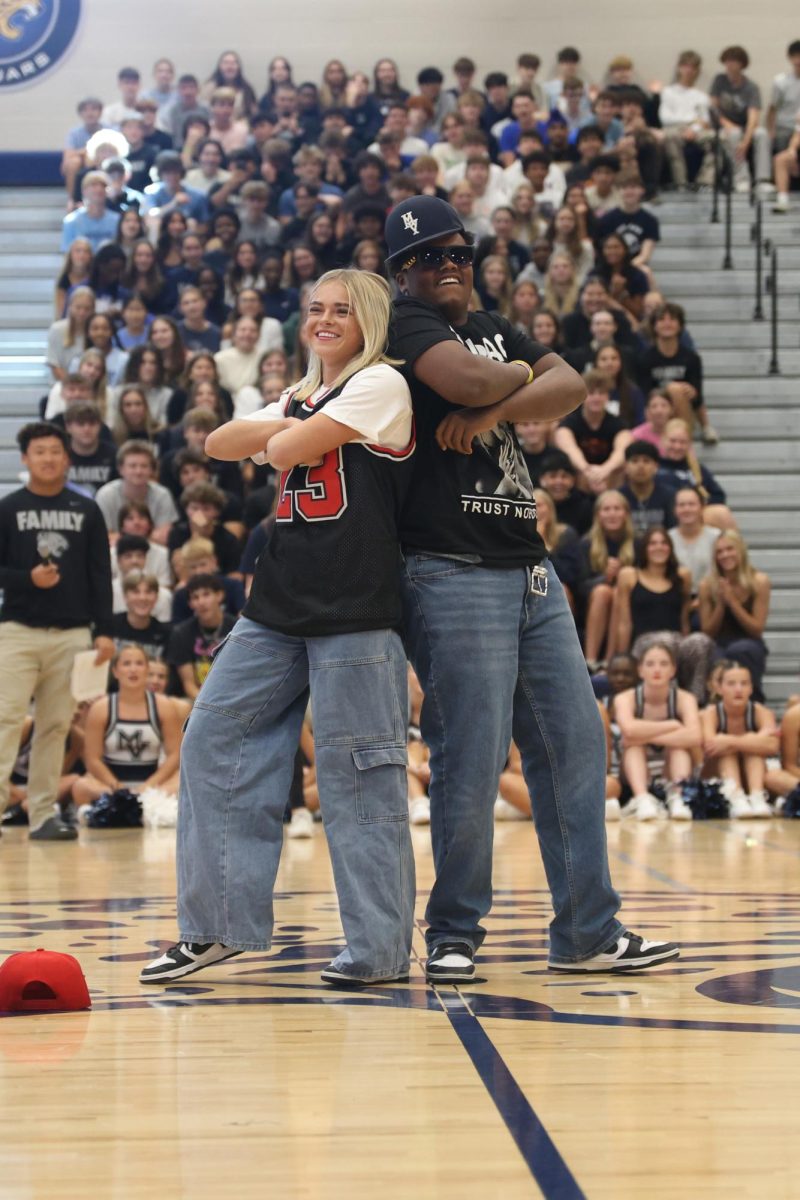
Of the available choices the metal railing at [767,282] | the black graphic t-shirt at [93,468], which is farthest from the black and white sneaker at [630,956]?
the metal railing at [767,282]

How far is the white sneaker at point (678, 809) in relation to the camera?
888 centimetres

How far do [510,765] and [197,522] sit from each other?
2.62 m

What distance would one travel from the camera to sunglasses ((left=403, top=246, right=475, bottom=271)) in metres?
3.87

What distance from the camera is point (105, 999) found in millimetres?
3580

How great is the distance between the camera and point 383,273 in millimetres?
13078

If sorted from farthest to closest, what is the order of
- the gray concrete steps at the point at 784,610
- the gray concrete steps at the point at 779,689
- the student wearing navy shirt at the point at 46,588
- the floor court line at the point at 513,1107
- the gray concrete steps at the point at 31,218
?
1. the gray concrete steps at the point at 31,218
2. the gray concrete steps at the point at 784,610
3. the gray concrete steps at the point at 779,689
4. the student wearing navy shirt at the point at 46,588
5. the floor court line at the point at 513,1107

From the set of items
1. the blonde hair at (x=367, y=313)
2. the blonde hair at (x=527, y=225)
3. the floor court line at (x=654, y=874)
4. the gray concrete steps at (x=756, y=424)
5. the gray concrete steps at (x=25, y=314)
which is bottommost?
the floor court line at (x=654, y=874)

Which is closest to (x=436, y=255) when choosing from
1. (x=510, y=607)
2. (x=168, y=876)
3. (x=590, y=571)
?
(x=510, y=607)

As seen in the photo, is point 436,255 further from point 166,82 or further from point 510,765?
point 166,82

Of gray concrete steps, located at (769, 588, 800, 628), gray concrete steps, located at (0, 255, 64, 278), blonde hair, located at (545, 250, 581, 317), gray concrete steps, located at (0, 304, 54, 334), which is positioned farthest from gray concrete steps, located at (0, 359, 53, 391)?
gray concrete steps, located at (769, 588, 800, 628)

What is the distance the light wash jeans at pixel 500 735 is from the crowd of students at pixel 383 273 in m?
4.42

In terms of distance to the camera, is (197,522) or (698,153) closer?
(197,522)

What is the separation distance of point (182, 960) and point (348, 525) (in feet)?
3.38

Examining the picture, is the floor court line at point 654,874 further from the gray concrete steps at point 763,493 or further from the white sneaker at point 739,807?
the gray concrete steps at point 763,493
